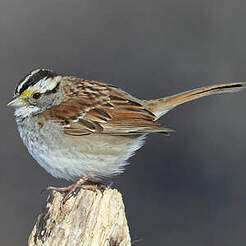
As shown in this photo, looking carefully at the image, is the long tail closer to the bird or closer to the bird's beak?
the bird

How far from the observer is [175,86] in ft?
32.3

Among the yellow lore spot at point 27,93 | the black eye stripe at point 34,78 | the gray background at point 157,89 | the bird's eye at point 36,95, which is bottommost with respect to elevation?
the gray background at point 157,89

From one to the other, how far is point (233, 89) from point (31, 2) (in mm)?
5142

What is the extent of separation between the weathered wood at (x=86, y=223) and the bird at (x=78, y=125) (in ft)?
2.17

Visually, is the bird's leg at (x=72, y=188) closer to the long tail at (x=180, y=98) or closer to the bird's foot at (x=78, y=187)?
the bird's foot at (x=78, y=187)

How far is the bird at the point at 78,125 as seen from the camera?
19.2ft

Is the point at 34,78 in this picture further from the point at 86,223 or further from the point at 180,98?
the point at 86,223

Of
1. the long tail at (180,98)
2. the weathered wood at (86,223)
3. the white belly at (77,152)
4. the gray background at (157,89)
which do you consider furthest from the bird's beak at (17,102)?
the gray background at (157,89)

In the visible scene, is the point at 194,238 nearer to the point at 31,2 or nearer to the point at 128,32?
the point at 128,32

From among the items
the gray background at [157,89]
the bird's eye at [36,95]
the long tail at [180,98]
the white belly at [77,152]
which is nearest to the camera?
the white belly at [77,152]

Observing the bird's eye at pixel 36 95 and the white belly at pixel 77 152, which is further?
the bird's eye at pixel 36 95

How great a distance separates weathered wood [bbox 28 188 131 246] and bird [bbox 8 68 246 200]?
661 millimetres

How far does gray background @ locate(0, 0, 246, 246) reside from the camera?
837 centimetres

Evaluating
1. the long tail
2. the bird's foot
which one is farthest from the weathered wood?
the long tail
